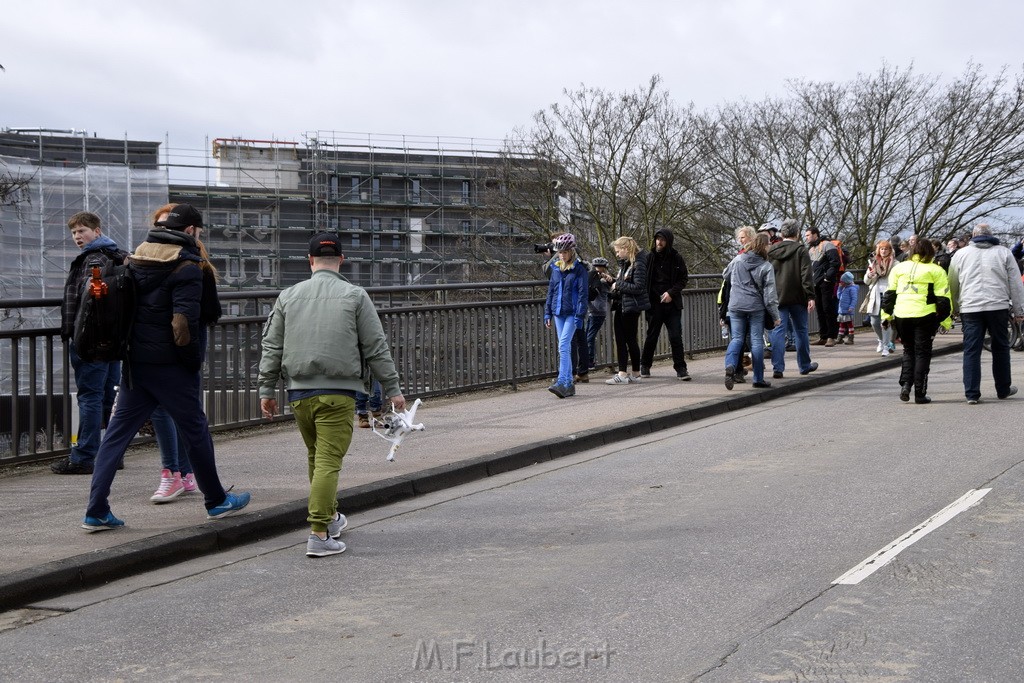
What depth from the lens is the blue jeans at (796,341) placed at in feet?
48.9

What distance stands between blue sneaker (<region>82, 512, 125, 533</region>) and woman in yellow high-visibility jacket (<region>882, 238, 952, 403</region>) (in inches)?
343

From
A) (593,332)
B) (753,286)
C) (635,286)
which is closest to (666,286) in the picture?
(635,286)

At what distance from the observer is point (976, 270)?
12664 mm

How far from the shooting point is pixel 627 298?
48.5 feet

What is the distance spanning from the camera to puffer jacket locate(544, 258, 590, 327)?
1345cm

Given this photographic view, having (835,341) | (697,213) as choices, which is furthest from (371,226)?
(835,341)

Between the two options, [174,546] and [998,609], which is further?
[174,546]

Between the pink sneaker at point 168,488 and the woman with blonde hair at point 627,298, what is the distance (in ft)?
25.8

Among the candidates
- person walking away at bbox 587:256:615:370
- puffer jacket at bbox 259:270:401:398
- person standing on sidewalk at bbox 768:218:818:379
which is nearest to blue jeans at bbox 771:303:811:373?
person standing on sidewalk at bbox 768:218:818:379

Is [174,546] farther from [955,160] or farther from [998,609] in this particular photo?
[955,160]

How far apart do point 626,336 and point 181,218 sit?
8.79m

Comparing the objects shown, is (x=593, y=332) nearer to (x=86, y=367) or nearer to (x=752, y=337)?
(x=752, y=337)

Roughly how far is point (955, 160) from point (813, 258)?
19675 millimetres

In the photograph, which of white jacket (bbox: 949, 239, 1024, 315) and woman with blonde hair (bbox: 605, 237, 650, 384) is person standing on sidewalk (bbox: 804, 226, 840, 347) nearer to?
woman with blonde hair (bbox: 605, 237, 650, 384)
